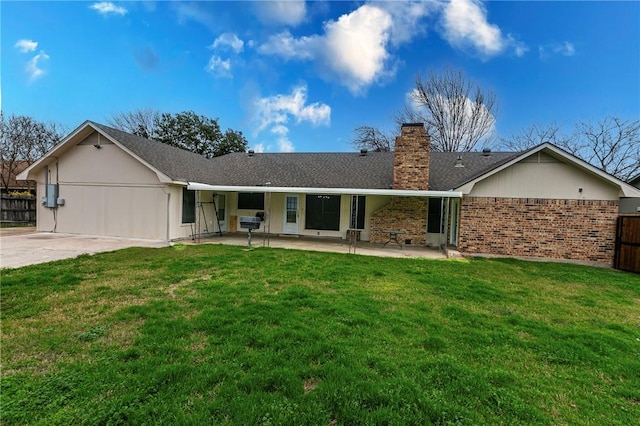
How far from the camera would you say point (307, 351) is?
357 centimetres

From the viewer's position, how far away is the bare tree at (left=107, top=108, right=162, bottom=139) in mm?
31859

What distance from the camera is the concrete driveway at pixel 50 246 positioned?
823cm

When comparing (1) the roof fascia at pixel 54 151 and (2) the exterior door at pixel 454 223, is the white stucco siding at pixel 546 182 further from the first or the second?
(1) the roof fascia at pixel 54 151

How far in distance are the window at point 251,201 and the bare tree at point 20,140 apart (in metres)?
19.2

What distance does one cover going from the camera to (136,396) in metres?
2.64

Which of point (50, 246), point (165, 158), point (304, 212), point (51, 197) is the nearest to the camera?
point (50, 246)

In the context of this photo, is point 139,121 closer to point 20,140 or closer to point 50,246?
point 20,140

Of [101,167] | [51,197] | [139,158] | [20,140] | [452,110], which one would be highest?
[452,110]

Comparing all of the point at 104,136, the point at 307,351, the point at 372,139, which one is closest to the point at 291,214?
the point at 104,136

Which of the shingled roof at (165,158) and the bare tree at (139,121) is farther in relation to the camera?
the bare tree at (139,121)

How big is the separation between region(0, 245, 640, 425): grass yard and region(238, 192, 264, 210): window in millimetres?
8793

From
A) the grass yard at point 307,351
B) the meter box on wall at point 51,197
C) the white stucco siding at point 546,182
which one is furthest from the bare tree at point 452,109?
the meter box on wall at point 51,197

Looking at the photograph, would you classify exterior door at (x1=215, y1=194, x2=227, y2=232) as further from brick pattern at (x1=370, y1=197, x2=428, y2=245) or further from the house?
brick pattern at (x1=370, y1=197, x2=428, y2=245)

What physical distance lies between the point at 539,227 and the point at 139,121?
35.2 m
